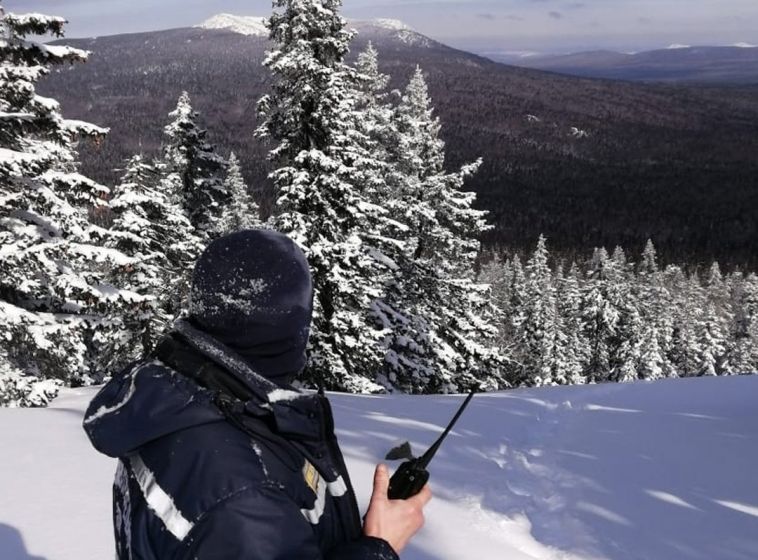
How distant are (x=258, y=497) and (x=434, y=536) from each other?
4667 millimetres

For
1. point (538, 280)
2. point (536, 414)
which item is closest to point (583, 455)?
point (536, 414)

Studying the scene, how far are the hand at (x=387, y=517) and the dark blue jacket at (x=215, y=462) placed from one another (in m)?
0.06

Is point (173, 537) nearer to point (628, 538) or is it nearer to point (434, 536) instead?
point (434, 536)

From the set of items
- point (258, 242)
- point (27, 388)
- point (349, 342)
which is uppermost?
point (258, 242)

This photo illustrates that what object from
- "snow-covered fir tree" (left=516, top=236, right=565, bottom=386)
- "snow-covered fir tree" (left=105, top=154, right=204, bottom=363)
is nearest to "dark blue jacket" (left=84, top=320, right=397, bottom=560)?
"snow-covered fir tree" (left=105, top=154, right=204, bottom=363)

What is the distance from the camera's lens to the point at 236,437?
1489mm

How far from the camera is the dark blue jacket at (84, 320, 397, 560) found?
1.40 meters

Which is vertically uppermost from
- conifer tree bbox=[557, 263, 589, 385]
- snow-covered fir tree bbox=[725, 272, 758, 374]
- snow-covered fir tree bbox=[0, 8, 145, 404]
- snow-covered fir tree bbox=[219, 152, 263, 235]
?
snow-covered fir tree bbox=[0, 8, 145, 404]

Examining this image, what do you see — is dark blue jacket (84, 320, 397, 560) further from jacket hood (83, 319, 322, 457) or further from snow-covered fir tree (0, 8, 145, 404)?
snow-covered fir tree (0, 8, 145, 404)

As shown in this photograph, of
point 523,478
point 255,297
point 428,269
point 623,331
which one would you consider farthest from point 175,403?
point 623,331

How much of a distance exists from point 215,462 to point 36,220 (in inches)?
412

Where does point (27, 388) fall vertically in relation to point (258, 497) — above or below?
below

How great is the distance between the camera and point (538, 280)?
49.9 meters

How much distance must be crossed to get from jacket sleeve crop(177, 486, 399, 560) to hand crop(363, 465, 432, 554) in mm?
311
